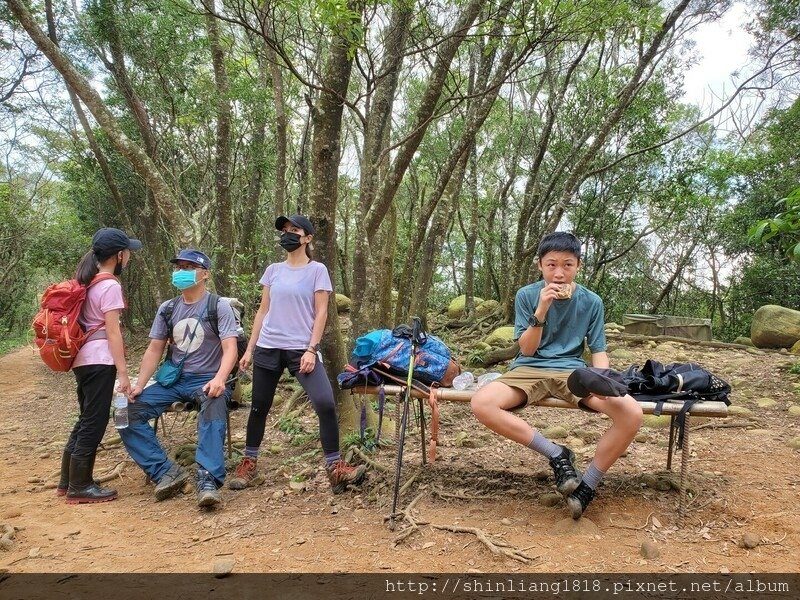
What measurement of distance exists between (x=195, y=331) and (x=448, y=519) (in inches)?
94.2

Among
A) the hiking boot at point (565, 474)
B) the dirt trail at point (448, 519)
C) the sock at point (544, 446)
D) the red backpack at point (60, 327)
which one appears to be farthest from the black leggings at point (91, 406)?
the hiking boot at point (565, 474)

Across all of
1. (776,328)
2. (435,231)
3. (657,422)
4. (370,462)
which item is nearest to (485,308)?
(435,231)

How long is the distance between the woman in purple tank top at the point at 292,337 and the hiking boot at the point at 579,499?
1.49 m

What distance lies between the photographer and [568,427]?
536cm

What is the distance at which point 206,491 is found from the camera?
3359mm

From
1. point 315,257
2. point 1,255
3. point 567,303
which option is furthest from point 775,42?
point 1,255

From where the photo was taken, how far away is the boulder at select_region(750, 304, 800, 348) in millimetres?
9516

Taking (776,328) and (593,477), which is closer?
(593,477)

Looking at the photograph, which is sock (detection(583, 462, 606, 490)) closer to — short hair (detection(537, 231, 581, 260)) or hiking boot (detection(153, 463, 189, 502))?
short hair (detection(537, 231, 581, 260))

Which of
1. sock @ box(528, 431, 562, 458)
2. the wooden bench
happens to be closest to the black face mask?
the wooden bench

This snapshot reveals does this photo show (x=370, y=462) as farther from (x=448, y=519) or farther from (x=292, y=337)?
(x=292, y=337)

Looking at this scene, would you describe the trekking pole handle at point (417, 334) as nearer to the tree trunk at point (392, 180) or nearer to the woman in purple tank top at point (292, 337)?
the woman in purple tank top at point (292, 337)

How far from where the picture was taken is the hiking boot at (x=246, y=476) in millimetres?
3713

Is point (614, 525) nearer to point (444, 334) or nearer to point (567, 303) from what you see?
point (567, 303)
